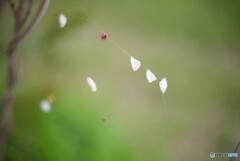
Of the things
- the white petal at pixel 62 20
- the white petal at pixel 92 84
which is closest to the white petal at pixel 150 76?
the white petal at pixel 92 84

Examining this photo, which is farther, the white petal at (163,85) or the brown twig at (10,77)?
the brown twig at (10,77)

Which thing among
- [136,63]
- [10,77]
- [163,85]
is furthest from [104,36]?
[10,77]

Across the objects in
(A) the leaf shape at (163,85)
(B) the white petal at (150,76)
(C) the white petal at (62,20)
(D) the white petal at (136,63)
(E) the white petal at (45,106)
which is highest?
(C) the white petal at (62,20)

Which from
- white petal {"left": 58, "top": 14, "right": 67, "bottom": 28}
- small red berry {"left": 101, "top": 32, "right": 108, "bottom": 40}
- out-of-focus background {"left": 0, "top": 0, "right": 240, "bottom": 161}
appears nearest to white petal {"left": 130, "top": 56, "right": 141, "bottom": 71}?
out-of-focus background {"left": 0, "top": 0, "right": 240, "bottom": 161}

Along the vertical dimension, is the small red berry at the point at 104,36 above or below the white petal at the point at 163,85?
above

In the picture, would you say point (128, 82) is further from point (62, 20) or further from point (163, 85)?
point (62, 20)

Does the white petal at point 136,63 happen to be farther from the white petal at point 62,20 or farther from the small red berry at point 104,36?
the white petal at point 62,20

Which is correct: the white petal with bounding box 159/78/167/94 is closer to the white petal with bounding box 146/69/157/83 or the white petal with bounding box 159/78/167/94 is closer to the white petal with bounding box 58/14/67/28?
the white petal with bounding box 146/69/157/83

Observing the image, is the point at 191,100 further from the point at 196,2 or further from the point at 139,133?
the point at 196,2
